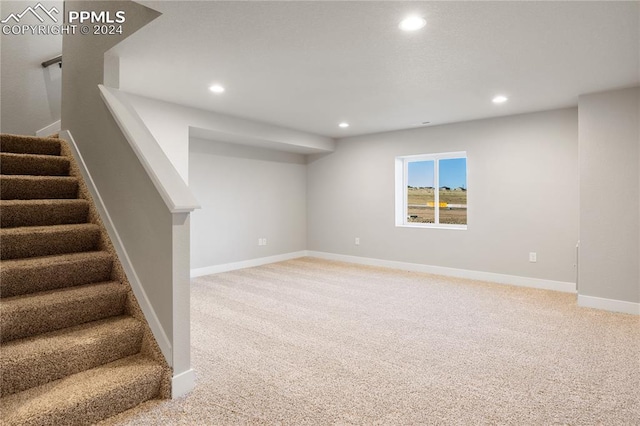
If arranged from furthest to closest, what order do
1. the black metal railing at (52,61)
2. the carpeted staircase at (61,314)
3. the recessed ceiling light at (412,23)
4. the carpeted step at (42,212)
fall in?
the black metal railing at (52,61)
the carpeted step at (42,212)
the recessed ceiling light at (412,23)
the carpeted staircase at (61,314)

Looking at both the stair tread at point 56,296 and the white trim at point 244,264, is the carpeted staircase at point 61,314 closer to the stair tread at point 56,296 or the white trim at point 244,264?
the stair tread at point 56,296

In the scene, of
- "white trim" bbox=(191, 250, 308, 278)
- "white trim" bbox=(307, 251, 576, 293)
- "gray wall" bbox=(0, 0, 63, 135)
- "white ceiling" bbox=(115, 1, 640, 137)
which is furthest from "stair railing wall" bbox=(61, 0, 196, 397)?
"white trim" bbox=(307, 251, 576, 293)

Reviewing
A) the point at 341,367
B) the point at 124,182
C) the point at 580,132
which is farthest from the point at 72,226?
the point at 580,132

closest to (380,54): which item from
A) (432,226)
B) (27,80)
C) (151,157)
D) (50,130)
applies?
(151,157)

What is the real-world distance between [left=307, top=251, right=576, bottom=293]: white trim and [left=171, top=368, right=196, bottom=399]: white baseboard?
164 inches

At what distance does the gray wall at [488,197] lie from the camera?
4.45 m

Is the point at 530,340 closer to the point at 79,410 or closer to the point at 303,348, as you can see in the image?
the point at 303,348

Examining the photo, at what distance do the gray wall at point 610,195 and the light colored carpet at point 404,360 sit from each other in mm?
362

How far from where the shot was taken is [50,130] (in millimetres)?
4156

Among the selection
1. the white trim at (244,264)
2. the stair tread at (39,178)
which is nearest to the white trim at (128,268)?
the stair tread at (39,178)

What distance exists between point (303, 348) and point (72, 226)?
190 centimetres

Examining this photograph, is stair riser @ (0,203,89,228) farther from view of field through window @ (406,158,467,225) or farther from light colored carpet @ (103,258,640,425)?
view of field through window @ (406,158,467,225)

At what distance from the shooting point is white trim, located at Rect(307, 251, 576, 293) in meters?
4.50

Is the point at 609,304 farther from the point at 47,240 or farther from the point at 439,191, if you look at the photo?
the point at 47,240
